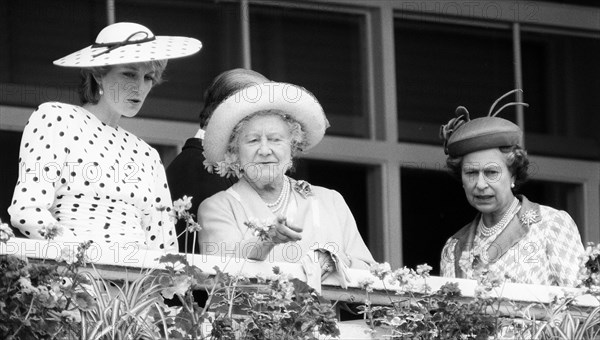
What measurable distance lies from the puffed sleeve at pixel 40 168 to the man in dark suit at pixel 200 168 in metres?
0.82

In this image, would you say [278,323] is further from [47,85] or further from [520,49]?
[520,49]

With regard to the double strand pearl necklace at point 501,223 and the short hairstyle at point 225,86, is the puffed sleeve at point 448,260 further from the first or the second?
the short hairstyle at point 225,86

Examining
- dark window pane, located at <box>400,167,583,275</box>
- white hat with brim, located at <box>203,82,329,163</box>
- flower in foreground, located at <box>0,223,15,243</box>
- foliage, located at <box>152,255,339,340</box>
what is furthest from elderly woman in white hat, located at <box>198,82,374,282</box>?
dark window pane, located at <box>400,167,583,275</box>

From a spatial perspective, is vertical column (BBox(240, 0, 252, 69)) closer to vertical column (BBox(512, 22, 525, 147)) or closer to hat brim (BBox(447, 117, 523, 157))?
vertical column (BBox(512, 22, 525, 147))

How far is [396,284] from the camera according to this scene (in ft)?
24.3

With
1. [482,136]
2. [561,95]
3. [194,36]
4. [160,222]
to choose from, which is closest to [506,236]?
[482,136]

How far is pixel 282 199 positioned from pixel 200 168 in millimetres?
462

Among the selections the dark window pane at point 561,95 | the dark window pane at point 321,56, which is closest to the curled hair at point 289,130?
Answer: the dark window pane at point 321,56

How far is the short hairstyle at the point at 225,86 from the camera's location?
8180mm

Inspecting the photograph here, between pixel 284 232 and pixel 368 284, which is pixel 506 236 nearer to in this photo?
pixel 368 284

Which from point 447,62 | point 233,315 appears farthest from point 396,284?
point 447,62

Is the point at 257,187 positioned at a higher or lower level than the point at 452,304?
higher

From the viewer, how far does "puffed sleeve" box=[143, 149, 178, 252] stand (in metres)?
7.72

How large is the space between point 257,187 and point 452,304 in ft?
3.50
